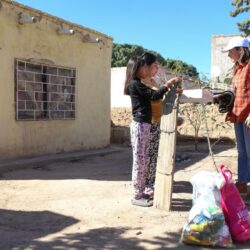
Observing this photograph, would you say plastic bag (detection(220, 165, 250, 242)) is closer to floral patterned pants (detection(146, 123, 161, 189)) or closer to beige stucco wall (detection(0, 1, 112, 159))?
floral patterned pants (detection(146, 123, 161, 189))

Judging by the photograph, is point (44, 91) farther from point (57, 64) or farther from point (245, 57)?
point (245, 57)

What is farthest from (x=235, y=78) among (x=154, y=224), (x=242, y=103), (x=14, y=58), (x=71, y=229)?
(x=14, y=58)

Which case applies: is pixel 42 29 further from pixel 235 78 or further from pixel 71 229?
pixel 71 229

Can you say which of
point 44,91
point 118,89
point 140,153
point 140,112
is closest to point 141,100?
point 140,112

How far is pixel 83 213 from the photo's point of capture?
4711 mm

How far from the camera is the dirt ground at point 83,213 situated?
3787 mm

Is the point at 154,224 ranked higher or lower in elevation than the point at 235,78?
lower

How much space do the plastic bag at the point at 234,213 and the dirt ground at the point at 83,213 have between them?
0.36 feet

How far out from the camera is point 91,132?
11383 millimetres

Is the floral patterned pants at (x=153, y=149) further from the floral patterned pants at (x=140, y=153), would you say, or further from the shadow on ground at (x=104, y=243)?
the shadow on ground at (x=104, y=243)

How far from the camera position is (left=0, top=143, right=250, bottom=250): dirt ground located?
3787 mm

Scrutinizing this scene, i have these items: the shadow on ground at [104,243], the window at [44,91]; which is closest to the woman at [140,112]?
the shadow on ground at [104,243]

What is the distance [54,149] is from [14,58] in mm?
2286

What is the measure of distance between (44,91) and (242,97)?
6048 millimetres
